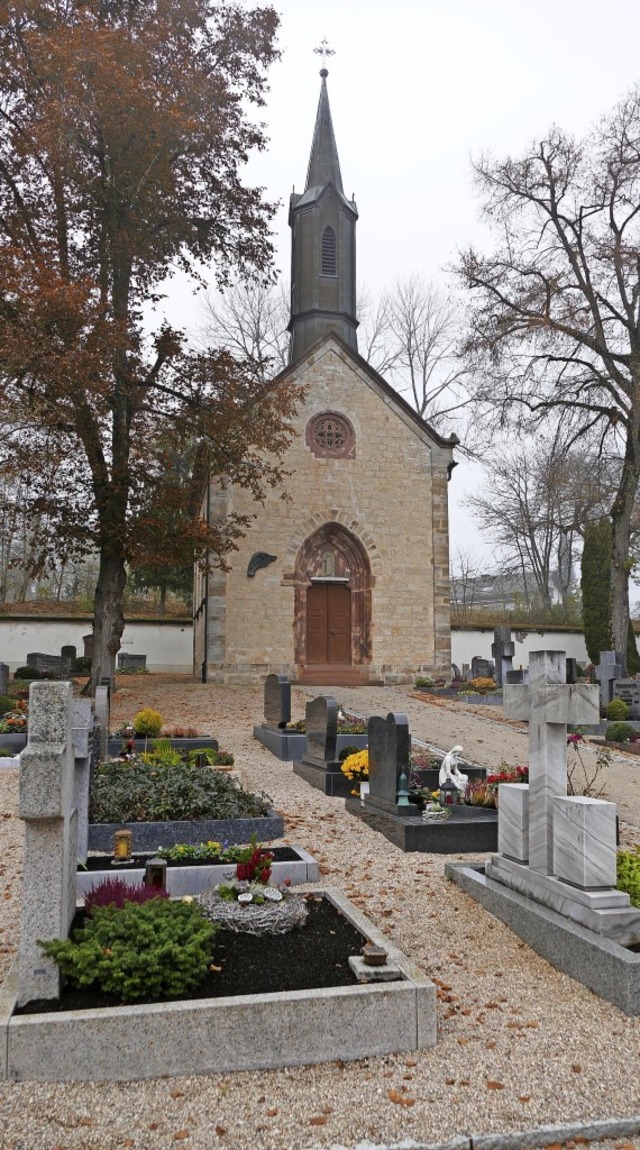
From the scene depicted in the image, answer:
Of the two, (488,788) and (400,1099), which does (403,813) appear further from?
(400,1099)

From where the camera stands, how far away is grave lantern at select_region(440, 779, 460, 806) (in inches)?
318

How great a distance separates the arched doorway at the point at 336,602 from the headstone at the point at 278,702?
8199 mm

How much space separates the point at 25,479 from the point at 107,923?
44.0ft

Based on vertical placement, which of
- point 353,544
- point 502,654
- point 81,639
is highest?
point 353,544

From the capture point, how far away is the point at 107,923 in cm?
411

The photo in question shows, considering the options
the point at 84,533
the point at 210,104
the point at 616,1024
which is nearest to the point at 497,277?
the point at 210,104

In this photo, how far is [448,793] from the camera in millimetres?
8156

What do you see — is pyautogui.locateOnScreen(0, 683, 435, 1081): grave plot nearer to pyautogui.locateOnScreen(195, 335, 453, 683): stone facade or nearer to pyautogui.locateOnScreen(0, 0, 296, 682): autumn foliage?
pyautogui.locateOnScreen(0, 0, 296, 682): autumn foliage

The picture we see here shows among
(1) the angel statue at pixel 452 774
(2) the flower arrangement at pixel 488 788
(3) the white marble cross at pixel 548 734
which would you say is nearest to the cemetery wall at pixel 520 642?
(2) the flower arrangement at pixel 488 788

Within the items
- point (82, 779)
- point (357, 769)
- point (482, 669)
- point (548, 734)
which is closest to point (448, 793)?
point (357, 769)

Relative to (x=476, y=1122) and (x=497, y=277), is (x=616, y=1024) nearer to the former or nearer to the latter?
(x=476, y=1122)

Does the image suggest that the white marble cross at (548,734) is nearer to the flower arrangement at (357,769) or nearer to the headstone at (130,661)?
the flower arrangement at (357,769)

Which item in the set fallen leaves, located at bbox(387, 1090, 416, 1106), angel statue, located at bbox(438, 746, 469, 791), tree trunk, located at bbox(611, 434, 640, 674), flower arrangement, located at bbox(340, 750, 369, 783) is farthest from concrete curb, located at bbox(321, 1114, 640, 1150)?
tree trunk, located at bbox(611, 434, 640, 674)

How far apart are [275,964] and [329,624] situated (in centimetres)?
1823
